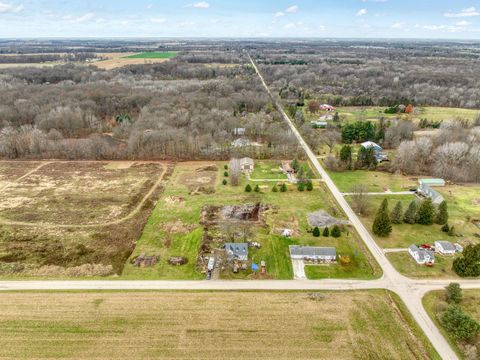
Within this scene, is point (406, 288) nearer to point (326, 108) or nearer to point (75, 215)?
point (75, 215)

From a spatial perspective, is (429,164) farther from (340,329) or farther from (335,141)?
(340,329)

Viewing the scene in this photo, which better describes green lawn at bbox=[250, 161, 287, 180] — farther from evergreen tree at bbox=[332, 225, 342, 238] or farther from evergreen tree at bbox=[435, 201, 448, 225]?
evergreen tree at bbox=[435, 201, 448, 225]

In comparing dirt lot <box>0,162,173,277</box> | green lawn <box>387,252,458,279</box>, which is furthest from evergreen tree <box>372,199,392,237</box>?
dirt lot <box>0,162,173,277</box>

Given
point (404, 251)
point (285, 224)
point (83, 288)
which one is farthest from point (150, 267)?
point (404, 251)

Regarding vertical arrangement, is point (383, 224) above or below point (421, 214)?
above

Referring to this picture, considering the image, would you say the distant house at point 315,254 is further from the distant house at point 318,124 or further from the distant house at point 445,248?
the distant house at point 318,124

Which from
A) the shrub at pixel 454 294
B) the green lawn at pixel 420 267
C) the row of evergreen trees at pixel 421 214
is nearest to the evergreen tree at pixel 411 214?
the row of evergreen trees at pixel 421 214

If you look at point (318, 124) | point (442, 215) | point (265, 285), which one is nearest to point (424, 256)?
point (442, 215)
